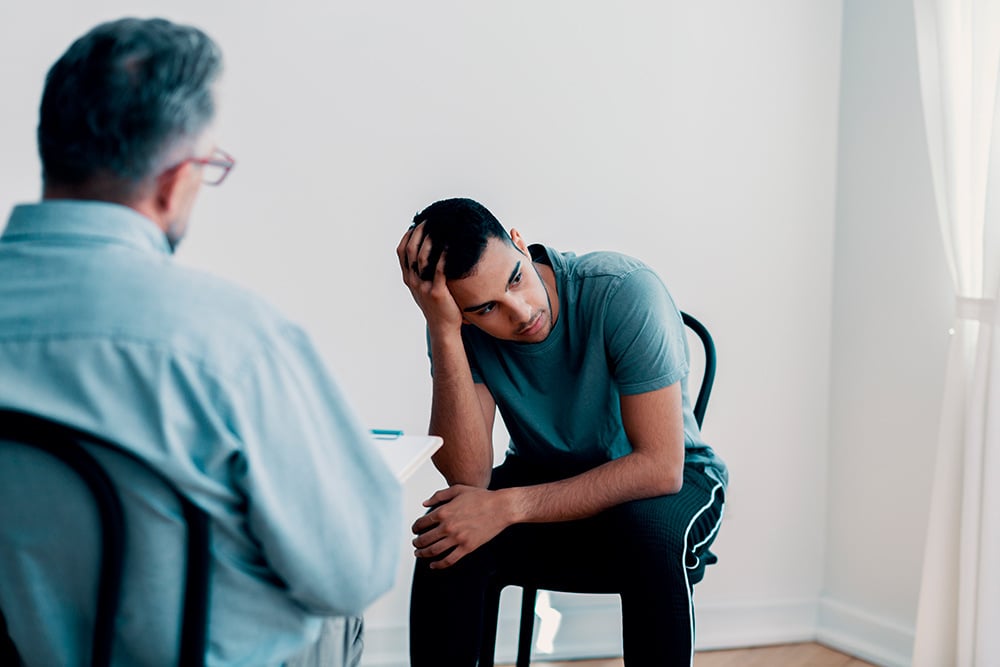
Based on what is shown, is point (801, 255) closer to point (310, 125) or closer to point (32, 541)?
point (310, 125)

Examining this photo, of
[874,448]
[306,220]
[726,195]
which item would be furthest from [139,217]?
[874,448]

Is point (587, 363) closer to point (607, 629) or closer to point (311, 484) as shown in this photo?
point (311, 484)

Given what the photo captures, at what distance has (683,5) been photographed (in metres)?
2.48

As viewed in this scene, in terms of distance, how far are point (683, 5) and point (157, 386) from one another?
2.04 metres

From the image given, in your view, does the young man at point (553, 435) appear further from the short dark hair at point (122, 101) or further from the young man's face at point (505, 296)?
→ the short dark hair at point (122, 101)

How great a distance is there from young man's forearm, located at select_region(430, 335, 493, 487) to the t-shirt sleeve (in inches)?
10.4

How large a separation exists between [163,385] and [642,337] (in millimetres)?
951

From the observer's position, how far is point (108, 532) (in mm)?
841

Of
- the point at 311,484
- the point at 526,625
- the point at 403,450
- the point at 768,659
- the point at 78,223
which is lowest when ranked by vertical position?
the point at 768,659

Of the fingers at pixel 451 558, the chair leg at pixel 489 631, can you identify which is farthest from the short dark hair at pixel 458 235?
the chair leg at pixel 489 631

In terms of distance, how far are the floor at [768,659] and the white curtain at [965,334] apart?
14.0 inches

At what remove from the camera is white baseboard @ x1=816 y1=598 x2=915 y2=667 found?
2.37 metres

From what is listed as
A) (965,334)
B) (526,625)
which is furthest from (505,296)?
(965,334)

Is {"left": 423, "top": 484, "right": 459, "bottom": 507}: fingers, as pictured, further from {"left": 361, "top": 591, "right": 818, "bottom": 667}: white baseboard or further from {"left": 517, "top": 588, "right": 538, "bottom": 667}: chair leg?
{"left": 361, "top": 591, "right": 818, "bottom": 667}: white baseboard
